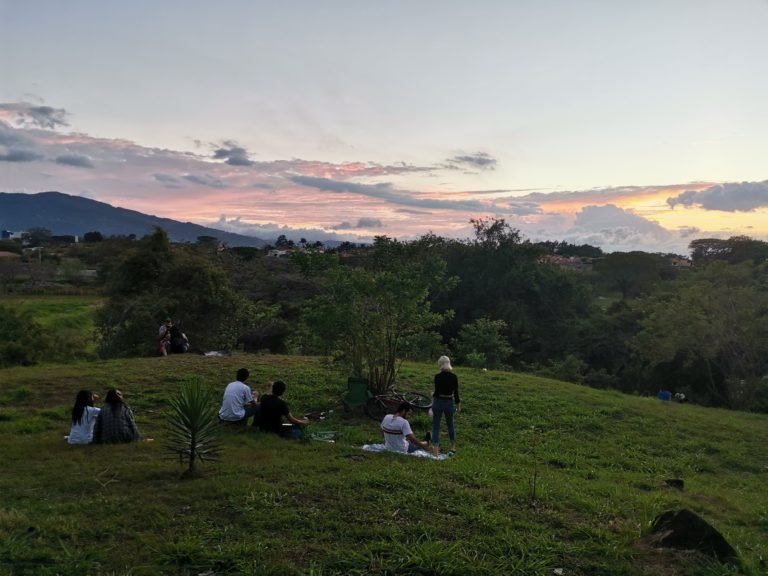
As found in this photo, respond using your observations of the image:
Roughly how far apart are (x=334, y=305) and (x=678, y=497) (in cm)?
675

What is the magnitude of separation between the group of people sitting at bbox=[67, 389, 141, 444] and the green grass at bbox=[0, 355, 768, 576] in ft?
0.95

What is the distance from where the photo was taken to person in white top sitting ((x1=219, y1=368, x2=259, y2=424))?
945 centimetres

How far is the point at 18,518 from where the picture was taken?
17.5 ft

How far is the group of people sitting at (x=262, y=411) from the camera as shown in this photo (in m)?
9.14

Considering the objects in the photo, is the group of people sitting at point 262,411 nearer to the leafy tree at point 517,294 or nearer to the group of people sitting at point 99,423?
the group of people sitting at point 99,423

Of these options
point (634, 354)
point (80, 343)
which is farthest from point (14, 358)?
point (634, 354)

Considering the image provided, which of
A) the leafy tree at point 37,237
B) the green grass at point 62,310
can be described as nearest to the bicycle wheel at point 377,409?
the green grass at point 62,310

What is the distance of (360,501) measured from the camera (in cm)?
597

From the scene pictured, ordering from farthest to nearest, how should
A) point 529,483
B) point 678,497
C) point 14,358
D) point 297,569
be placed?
1. point 14,358
2. point 678,497
3. point 529,483
4. point 297,569

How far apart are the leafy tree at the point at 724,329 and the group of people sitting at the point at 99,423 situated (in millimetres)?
22005

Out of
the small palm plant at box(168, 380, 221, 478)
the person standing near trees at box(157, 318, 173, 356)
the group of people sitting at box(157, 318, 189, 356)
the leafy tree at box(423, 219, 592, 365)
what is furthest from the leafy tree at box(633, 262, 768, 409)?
the small palm plant at box(168, 380, 221, 478)

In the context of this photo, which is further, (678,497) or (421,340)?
(421,340)

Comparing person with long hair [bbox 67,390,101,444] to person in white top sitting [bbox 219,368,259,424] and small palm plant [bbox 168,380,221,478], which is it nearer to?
person in white top sitting [bbox 219,368,259,424]

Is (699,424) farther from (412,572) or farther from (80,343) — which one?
(80,343)
